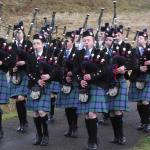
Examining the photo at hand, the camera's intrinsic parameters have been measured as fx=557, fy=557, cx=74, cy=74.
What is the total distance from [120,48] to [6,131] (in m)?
2.38

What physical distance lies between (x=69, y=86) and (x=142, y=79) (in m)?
1.37

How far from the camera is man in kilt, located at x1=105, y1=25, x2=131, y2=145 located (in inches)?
343

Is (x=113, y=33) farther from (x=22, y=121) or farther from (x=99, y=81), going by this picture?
(x=22, y=121)

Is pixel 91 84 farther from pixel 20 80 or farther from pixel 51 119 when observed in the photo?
pixel 51 119

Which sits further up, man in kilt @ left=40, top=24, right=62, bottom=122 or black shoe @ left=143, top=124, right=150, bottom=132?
man in kilt @ left=40, top=24, right=62, bottom=122

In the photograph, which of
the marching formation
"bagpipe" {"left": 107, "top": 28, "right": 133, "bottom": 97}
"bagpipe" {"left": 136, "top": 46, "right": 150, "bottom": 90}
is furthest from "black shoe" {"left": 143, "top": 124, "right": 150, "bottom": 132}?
"bagpipe" {"left": 107, "top": 28, "right": 133, "bottom": 97}

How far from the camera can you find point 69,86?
9062 millimetres

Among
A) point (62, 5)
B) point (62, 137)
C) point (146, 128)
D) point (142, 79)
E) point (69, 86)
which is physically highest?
point (62, 5)

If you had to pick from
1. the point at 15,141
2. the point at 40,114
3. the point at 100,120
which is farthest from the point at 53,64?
the point at 100,120

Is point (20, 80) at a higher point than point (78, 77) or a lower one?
lower

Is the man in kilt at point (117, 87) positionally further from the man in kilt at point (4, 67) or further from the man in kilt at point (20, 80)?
the man in kilt at point (4, 67)

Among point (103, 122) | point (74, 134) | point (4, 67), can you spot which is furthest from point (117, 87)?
point (4, 67)

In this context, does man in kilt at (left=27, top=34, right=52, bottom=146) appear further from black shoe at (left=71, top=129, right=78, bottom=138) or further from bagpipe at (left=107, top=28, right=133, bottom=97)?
bagpipe at (left=107, top=28, right=133, bottom=97)

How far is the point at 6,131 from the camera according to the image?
372 inches
